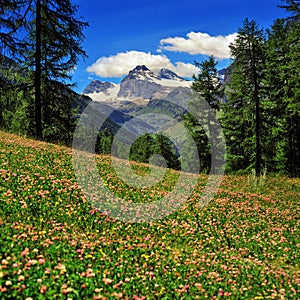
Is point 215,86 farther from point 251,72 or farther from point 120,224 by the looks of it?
point 120,224

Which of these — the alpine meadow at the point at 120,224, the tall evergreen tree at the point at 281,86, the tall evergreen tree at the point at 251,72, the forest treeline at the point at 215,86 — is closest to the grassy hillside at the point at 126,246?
the alpine meadow at the point at 120,224

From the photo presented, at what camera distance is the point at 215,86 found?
36.0 meters

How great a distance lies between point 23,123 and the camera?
29.9 m

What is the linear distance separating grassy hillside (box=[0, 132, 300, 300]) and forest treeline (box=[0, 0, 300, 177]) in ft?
31.2

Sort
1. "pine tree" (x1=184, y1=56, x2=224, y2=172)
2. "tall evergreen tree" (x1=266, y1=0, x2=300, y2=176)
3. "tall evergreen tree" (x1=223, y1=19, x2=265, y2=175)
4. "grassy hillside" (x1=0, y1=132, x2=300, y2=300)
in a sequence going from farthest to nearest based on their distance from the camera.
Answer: "pine tree" (x1=184, y1=56, x2=224, y2=172) → "tall evergreen tree" (x1=266, y1=0, x2=300, y2=176) → "tall evergreen tree" (x1=223, y1=19, x2=265, y2=175) → "grassy hillside" (x1=0, y1=132, x2=300, y2=300)

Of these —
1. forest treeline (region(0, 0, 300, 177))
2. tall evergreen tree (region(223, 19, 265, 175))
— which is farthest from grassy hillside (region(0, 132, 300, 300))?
tall evergreen tree (region(223, 19, 265, 175))

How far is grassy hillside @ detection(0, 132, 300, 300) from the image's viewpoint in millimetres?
5316

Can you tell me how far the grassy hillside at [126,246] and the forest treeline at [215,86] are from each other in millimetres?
9495

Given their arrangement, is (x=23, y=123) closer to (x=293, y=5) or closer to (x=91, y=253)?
(x=293, y=5)

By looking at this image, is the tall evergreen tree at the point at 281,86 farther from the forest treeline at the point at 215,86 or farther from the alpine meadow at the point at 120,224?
the alpine meadow at the point at 120,224

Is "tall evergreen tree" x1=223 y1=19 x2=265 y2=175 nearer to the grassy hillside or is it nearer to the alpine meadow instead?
the alpine meadow

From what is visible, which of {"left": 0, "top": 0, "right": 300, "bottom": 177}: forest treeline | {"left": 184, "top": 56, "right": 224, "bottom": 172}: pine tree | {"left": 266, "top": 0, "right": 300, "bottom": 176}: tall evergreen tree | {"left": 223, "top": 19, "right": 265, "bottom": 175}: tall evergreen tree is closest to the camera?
{"left": 0, "top": 0, "right": 300, "bottom": 177}: forest treeline

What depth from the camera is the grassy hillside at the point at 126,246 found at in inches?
209

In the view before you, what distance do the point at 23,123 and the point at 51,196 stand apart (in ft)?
73.8
